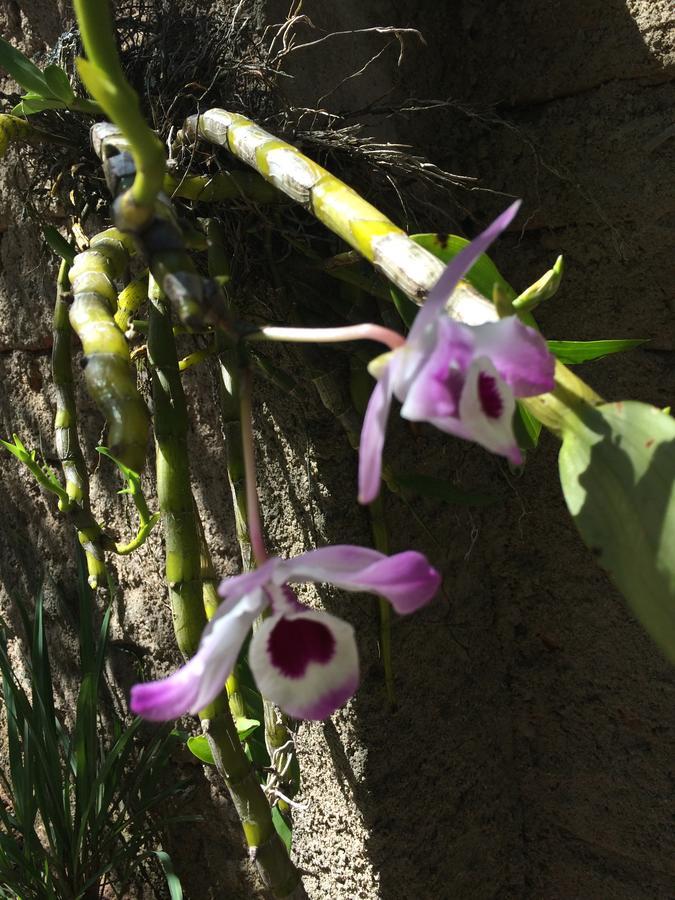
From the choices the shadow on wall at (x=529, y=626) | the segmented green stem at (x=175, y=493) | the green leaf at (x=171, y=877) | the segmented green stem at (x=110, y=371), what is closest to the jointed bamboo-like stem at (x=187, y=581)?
the segmented green stem at (x=175, y=493)

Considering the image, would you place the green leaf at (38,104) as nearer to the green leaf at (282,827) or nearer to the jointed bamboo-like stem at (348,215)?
the jointed bamboo-like stem at (348,215)

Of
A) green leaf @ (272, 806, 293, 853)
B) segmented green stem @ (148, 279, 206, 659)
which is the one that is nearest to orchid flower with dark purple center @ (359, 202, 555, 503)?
segmented green stem @ (148, 279, 206, 659)

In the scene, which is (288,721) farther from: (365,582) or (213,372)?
(365,582)

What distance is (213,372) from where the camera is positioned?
785 millimetres

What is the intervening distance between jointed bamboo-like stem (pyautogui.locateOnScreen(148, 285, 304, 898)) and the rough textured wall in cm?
A: 21

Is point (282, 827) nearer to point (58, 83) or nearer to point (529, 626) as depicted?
point (529, 626)

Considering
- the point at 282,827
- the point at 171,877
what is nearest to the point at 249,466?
the point at 282,827

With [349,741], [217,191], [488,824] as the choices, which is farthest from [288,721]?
[217,191]

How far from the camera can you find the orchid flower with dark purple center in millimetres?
242

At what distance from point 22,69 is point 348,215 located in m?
0.27

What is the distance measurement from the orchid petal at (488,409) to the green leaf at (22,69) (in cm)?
39

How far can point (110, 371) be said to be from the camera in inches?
12.2

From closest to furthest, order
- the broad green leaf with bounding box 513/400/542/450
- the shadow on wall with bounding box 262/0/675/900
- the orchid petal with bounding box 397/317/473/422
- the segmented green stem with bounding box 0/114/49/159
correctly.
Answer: the orchid petal with bounding box 397/317/473/422 < the broad green leaf with bounding box 513/400/542/450 < the segmented green stem with bounding box 0/114/49/159 < the shadow on wall with bounding box 262/0/675/900

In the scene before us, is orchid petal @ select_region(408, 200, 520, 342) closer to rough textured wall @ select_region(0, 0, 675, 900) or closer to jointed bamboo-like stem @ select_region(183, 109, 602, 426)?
jointed bamboo-like stem @ select_region(183, 109, 602, 426)
